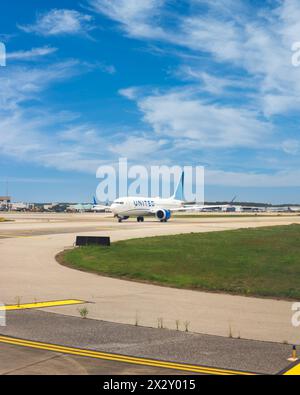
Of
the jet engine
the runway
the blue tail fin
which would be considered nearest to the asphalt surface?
the runway

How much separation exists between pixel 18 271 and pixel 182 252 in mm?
8321

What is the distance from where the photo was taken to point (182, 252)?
992 inches

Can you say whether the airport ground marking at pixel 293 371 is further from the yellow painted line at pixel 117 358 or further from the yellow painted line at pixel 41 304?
the yellow painted line at pixel 41 304

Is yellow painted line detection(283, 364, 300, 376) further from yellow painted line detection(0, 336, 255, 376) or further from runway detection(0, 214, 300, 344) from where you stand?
runway detection(0, 214, 300, 344)

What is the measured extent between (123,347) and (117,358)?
753mm

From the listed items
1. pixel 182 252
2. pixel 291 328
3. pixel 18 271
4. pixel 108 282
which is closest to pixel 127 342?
pixel 291 328

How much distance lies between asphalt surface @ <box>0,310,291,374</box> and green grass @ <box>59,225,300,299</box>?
5906mm

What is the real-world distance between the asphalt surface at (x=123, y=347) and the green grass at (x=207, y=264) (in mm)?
5906

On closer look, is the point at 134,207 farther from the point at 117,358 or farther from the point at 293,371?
the point at 293,371

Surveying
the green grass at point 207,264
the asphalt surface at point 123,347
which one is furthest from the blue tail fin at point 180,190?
the asphalt surface at point 123,347

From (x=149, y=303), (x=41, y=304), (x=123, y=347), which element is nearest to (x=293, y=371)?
(x=123, y=347)

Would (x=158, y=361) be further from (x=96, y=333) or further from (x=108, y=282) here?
(x=108, y=282)

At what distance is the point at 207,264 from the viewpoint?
2119cm

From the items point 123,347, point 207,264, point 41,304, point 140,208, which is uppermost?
point 140,208
